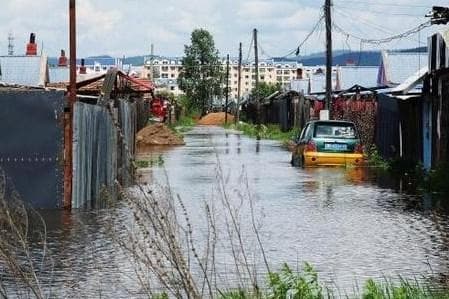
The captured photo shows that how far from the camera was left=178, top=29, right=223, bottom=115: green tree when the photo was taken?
125 metres

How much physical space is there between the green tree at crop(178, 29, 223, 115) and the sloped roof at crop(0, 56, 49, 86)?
77676 mm

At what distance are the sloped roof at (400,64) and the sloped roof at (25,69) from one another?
1547cm

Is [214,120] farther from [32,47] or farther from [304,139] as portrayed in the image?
[304,139]

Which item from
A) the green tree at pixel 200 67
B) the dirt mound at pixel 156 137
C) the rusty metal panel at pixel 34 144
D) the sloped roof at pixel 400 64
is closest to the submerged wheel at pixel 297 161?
the rusty metal panel at pixel 34 144

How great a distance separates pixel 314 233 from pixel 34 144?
172 inches

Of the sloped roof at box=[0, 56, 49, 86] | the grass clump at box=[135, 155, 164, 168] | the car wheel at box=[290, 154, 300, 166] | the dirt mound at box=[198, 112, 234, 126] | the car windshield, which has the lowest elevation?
the grass clump at box=[135, 155, 164, 168]

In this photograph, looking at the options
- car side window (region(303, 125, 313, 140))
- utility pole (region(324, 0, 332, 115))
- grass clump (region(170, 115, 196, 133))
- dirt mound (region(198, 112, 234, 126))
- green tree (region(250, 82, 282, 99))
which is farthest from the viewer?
dirt mound (region(198, 112, 234, 126))

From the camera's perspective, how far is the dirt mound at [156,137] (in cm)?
4619

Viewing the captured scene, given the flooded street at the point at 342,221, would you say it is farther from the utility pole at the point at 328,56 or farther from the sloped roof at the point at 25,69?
the sloped roof at the point at 25,69

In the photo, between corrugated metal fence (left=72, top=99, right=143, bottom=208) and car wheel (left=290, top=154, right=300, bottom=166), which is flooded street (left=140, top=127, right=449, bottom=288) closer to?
corrugated metal fence (left=72, top=99, right=143, bottom=208)

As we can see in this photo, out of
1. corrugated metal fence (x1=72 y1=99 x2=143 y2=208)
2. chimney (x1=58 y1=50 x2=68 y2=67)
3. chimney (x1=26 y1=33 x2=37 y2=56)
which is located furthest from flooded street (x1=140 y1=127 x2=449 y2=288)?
chimney (x1=58 y1=50 x2=68 y2=67)

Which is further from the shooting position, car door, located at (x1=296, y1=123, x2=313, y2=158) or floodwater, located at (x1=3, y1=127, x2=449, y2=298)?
car door, located at (x1=296, y1=123, x2=313, y2=158)

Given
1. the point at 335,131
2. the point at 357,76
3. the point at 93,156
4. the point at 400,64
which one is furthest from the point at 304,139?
the point at 357,76

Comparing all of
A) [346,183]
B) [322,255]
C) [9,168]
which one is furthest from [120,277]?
[346,183]
